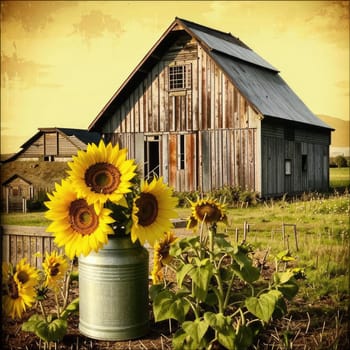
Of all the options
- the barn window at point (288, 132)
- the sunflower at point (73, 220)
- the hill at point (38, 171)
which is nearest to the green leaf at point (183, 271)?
the sunflower at point (73, 220)

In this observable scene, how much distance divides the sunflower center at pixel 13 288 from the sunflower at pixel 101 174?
1.69 ft

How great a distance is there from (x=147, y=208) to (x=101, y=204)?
0.68 feet

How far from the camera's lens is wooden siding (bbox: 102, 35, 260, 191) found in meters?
3.05

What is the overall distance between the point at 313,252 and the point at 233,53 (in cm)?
110

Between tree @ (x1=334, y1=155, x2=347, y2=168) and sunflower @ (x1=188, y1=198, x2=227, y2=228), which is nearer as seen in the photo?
sunflower @ (x1=188, y1=198, x2=227, y2=228)

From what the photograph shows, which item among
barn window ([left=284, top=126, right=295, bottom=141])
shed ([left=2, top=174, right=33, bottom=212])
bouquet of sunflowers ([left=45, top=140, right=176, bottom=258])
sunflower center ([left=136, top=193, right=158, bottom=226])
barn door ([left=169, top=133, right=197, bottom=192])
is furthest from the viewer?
barn window ([left=284, top=126, right=295, bottom=141])

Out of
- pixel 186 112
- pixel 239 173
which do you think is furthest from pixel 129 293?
pixel 186 112

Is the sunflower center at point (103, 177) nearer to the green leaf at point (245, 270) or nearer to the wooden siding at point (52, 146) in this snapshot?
the wooden siding at point (52, 146)

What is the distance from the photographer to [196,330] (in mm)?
2139

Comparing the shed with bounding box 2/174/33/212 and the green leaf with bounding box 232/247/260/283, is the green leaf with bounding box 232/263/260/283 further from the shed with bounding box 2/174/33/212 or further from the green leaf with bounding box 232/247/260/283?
the shed with bounding box 2/174/33/212

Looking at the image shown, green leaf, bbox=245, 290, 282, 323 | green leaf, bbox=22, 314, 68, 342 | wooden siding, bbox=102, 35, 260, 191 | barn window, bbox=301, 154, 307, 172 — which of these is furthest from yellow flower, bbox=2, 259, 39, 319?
barn window, bbox=301, 154, 307, 172

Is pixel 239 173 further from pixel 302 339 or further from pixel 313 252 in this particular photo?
pixel 302 339

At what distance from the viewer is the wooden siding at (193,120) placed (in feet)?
10.0

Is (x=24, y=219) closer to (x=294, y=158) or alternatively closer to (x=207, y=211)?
(x=207, y=211)
